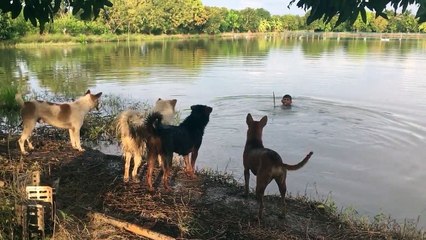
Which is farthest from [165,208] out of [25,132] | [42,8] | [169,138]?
[25,132]

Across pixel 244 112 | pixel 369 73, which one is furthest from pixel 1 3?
pixel 369 73

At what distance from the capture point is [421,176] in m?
9.48

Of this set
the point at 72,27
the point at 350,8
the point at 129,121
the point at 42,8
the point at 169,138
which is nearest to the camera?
the point at 350,8

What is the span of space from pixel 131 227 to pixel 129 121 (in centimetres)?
206

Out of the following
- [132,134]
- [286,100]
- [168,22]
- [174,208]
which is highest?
[168,22]

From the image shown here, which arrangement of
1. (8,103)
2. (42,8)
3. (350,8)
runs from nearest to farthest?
(350,8)
(42,8)
(8,103)

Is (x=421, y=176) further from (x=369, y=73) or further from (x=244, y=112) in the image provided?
(x=369, y=73)

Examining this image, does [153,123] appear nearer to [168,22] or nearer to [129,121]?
[129,121]

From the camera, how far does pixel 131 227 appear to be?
4.14 m

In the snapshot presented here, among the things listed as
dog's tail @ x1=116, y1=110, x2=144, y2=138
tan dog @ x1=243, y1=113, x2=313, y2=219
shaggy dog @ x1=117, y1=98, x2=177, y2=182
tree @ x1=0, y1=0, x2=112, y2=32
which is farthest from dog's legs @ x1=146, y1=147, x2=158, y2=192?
tree @ x1=0, y1=0, x2=112, y2=32

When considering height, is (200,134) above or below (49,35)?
below

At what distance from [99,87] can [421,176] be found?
616 inches

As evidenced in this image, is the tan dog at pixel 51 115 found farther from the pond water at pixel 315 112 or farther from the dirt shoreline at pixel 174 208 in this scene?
the pond water at pixel 315 112

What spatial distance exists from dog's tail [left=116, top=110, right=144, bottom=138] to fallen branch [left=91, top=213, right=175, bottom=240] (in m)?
1.68
